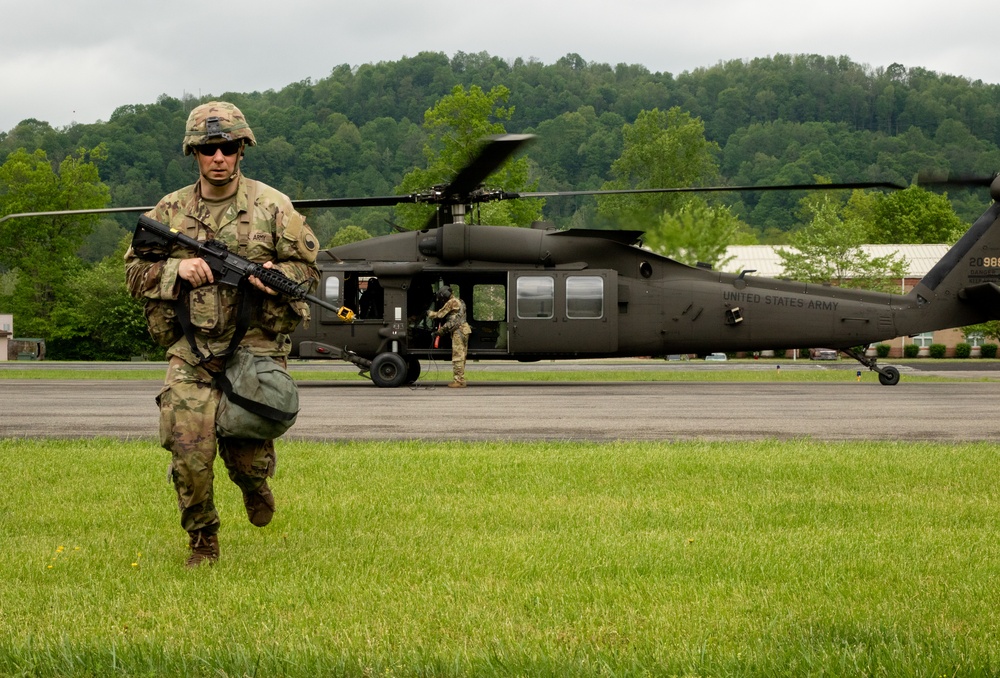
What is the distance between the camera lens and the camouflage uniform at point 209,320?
5820 mm

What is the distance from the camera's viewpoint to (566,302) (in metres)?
23.6

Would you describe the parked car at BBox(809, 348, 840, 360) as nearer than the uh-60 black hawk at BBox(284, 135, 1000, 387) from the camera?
No

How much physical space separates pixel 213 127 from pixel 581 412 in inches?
403

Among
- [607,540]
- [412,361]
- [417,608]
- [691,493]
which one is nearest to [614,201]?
[412,361]

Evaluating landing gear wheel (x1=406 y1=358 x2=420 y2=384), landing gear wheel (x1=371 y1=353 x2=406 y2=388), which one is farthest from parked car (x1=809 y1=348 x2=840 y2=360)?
landing gear wheel (x1=371 y1=353 x2=406 y2=388)

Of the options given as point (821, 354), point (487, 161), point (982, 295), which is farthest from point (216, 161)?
point (821, 354)

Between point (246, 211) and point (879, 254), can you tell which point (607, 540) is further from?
point (879, 254)

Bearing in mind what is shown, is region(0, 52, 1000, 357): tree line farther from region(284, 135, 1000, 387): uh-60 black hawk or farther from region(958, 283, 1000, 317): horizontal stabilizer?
region(958, 283, 1000, 317): horizontal stabilizer

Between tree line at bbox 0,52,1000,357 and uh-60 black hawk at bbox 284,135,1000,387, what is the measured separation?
118 cm

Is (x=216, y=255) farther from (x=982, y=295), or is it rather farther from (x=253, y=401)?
(x=982, y=295)

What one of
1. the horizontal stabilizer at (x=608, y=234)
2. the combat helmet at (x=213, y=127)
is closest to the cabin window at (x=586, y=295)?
the horizontal stabilizer at (x=608, y=234)

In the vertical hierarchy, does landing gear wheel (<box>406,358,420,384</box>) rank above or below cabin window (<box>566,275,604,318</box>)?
below

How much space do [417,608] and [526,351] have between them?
63.3 feet

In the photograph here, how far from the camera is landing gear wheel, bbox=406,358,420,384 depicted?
78.2 feet
